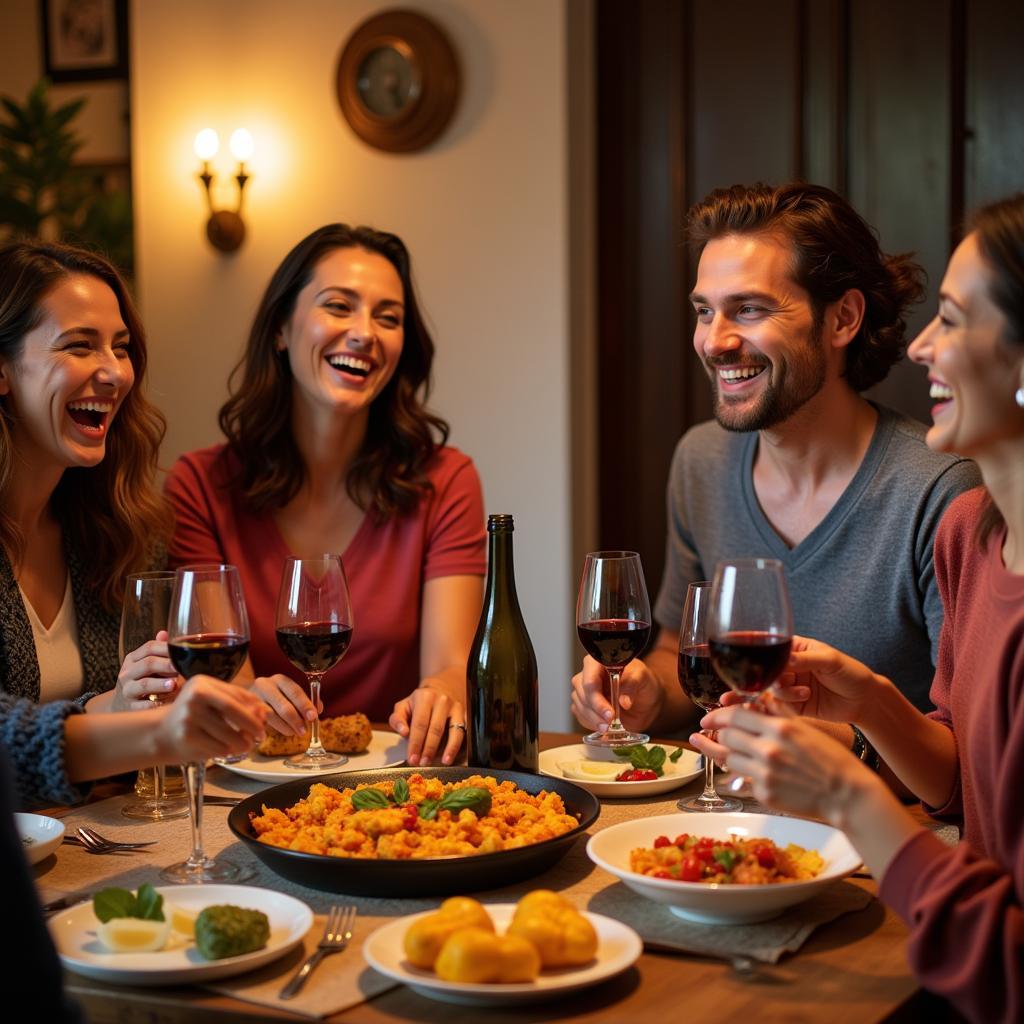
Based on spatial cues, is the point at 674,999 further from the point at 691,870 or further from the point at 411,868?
the point at 411,868

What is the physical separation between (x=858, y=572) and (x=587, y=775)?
773mm

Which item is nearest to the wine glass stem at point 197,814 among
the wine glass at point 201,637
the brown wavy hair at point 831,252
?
the wine glass at point 201,637

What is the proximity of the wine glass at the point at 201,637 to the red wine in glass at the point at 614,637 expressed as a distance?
1.60ft

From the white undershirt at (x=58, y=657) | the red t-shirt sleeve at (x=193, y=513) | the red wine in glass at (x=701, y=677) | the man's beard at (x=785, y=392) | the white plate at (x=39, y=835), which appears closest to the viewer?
the white plate at (x=39, y=835)

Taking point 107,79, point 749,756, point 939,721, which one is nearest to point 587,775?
point 939,721

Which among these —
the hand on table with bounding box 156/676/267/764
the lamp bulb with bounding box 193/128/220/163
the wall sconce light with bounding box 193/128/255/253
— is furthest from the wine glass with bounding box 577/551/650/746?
the lamp bulb with bounding box 193/128/220/163

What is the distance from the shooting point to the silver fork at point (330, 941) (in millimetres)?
1175

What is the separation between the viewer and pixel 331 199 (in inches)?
161

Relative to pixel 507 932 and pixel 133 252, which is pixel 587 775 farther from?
pixel 133 252

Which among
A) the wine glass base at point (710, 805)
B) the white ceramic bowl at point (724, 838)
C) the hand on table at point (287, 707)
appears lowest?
the wine glass base at point (710, 805)

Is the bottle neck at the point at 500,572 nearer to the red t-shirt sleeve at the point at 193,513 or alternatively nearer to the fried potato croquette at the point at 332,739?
the fried potato croquette at the point at 332,739

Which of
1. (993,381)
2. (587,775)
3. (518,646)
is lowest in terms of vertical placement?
(587,775)

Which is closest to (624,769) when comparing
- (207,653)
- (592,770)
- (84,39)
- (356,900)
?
(592,770)

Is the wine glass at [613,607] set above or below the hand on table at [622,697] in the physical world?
above
